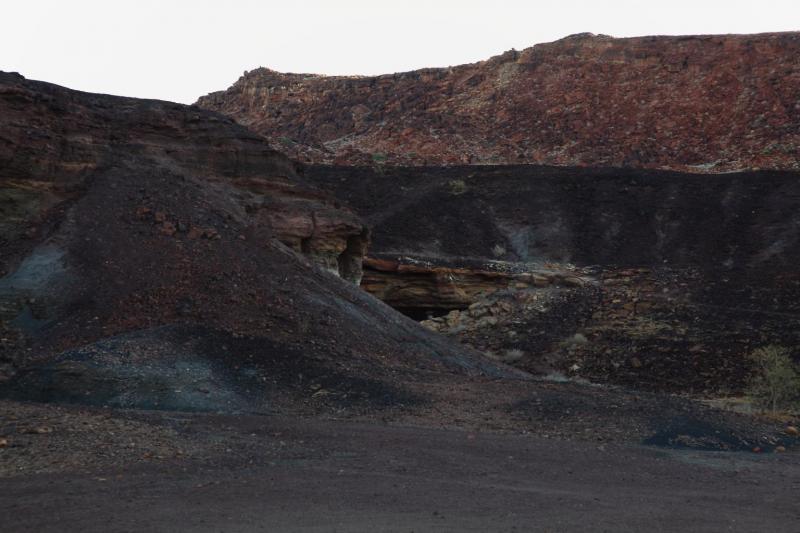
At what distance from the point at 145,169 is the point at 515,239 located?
2016cm

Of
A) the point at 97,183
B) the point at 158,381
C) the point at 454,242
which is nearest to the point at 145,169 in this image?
the point at 97,183

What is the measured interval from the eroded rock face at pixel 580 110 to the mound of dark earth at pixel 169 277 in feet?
83.2

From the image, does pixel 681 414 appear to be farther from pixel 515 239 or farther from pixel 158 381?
pixel 515 239

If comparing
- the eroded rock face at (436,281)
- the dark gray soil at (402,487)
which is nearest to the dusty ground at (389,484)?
the dark gray soil at (402,487)

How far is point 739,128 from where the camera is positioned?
161 feet

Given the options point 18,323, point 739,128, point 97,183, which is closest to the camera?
point 18,323

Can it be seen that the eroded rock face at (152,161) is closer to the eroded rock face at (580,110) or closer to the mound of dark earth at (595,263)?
the mound of dark earth at (595,263)

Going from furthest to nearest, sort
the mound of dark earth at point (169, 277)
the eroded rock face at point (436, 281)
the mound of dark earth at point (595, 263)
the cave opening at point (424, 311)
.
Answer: the cave opening at point (424, 311) → the eroded rock face at point (436, 281) → the mound of dark earth at point (595, 263) → the mound of dark earth at point (169, 277)

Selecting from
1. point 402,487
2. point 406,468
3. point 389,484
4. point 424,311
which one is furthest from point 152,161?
point 424,311

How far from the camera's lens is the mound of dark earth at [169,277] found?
1438 cm

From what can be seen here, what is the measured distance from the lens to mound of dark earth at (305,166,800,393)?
90.1 ft

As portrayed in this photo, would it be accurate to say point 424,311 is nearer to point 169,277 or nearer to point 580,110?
point 169,277

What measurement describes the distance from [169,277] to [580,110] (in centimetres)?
4074

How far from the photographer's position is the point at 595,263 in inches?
1387
